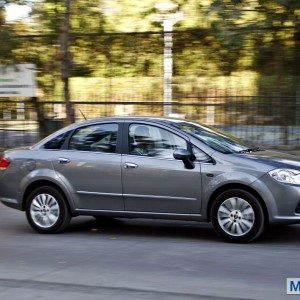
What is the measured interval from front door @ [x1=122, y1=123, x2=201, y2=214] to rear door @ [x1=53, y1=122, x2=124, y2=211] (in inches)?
6.3

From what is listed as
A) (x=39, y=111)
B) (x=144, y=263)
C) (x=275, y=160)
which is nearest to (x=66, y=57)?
(x=39, y=111)

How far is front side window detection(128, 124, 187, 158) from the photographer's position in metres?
8.51

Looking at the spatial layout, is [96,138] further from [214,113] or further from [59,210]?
[214,113]

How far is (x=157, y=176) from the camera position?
8422 mm

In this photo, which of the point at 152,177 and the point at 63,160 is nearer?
the point at 152,177

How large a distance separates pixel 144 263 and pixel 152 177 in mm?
1466

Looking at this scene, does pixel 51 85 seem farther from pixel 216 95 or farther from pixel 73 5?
pixel 216 95

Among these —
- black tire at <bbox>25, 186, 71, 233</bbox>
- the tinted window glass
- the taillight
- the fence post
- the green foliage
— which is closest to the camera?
black tire at <bbox>25, 186, 71, 233</bbox>

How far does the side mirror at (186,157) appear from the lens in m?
8.23

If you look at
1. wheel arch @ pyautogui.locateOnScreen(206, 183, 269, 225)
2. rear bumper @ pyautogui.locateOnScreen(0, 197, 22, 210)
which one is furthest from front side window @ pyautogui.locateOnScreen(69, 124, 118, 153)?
wheel arch @ pyautogui.locateOnScreen(206, 183, 269, 225)

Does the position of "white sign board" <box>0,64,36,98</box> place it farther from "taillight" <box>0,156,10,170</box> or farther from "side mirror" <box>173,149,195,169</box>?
"side mirror" <box>173,149,195,169</box>

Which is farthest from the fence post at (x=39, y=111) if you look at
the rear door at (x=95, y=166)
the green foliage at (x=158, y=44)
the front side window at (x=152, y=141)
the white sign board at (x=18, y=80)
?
the front side window at (x=152, y=141)

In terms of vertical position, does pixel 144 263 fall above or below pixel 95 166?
below

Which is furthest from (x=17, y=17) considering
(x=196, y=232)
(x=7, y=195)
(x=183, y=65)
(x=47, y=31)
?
(x=196, y=232)
